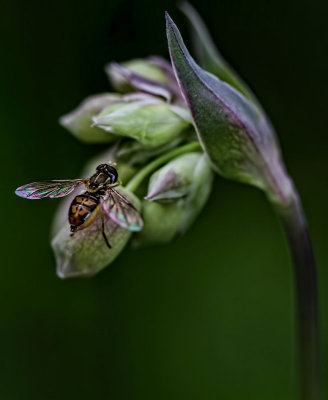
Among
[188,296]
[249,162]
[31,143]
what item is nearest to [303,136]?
[188,296]

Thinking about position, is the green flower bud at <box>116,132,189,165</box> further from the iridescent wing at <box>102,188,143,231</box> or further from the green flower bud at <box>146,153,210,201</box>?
the iridescent wing at <box>102,188,143,231</box>

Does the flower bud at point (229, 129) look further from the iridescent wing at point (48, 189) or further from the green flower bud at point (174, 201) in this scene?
the iridescent wing at point (48, 189)

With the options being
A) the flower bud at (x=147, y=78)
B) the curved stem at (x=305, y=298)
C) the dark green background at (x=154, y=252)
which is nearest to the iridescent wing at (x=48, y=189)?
the flower bud at (x=147, y=78)

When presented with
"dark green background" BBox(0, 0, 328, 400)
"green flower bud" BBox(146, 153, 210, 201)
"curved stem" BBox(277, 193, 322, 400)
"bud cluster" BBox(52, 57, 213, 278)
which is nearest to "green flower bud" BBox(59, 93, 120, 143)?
"bud cluster" BBox(52, 57, 213, 278)

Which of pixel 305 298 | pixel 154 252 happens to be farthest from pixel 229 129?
pixel 154 252

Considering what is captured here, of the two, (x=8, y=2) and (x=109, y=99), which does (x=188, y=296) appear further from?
(x=109, y=99)

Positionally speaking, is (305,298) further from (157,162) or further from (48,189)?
(48,189)
